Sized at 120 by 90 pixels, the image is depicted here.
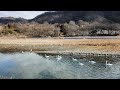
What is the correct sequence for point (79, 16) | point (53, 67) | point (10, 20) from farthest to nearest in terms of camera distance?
point (53, 67)
point (10, 20)
point (79, 16)

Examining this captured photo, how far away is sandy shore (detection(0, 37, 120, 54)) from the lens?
527 centimetres

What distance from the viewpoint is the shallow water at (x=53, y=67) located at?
4.75m

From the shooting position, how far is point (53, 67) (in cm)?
529

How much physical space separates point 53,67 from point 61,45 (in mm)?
464

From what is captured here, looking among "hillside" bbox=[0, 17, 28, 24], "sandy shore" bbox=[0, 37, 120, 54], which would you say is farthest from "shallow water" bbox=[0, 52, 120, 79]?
"hillside" bbox=[0, 17, 28, 24]

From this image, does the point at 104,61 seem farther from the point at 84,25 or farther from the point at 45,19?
the point at 45,19

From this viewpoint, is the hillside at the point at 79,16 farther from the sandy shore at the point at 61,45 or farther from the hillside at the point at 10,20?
the sandy shore at the point at 61,45

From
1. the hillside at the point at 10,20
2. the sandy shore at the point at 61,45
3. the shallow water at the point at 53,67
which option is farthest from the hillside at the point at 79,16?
the shallow water at the point at 53,67

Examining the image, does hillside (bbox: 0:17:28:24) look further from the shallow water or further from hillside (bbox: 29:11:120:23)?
the shallow water

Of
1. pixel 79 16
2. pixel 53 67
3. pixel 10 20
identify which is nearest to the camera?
pixel 79 16

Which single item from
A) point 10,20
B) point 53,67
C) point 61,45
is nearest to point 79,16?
point 61,45

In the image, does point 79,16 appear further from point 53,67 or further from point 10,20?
point 10,20
